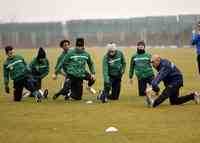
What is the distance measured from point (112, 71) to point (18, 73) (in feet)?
8.82

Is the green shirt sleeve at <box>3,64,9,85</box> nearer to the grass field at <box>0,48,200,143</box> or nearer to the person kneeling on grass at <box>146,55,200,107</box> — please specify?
the grass field at <box>0,48,200,143</box>

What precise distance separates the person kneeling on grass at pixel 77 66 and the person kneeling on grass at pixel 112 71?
1.79 feet

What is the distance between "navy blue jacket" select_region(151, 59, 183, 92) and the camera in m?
16.7

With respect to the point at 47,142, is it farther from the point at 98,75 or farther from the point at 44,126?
the point at 98,75

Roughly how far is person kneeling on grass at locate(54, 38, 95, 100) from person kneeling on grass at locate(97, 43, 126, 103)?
545 mm

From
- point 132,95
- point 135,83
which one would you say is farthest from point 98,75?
point 132,95

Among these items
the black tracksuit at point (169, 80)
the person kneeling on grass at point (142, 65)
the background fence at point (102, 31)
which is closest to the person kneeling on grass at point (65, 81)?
the person kneeling on grass at point (142, 65)

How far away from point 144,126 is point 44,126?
→ 82.6 inches

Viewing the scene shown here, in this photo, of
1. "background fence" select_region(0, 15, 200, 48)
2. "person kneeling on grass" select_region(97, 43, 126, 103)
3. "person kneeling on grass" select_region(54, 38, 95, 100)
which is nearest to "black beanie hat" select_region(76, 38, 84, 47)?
"person kneeling on grass" select_region(54, 38, 95, 100)

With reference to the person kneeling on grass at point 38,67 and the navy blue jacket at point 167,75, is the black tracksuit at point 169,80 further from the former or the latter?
the person kneeling on grass at point 38,67

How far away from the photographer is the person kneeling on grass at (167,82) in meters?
16.7

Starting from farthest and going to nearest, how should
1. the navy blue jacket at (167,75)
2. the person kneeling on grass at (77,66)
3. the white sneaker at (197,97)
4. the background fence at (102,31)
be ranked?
the background fence at (102,31), the person kneeling on grass at (77,66), the white sneaker at (197,97), the navy blue jacket at (167,75)

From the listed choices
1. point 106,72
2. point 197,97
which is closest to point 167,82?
point 197,97

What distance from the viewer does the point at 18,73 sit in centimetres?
1942
